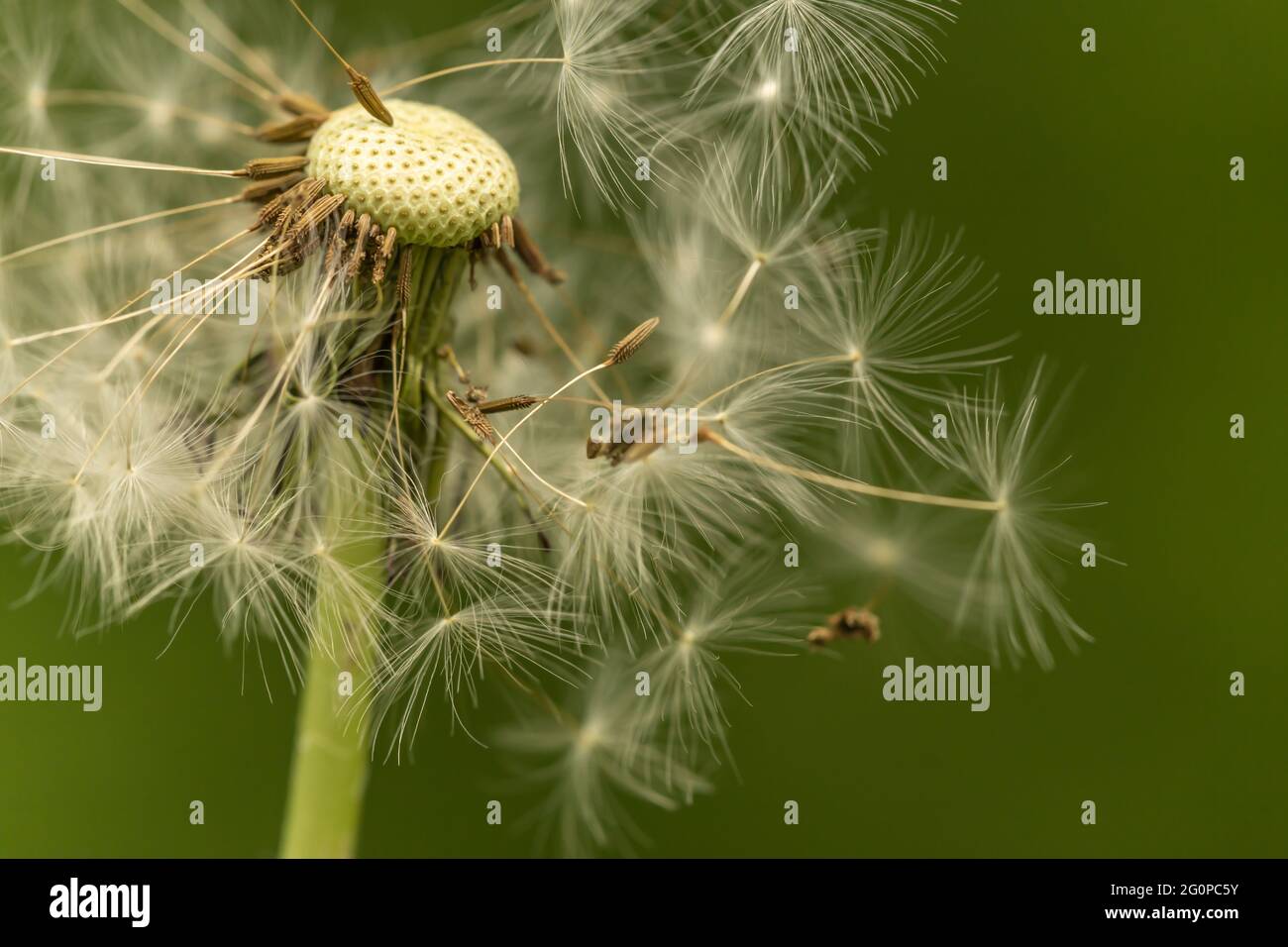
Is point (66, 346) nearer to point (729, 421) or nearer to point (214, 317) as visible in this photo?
point (214, 317)

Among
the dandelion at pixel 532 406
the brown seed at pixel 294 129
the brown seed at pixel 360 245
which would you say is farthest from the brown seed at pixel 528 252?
the brown seed at pixel 294 129

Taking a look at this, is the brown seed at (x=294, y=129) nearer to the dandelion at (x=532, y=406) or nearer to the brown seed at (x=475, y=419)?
the dandelion at (x=532, y=406)

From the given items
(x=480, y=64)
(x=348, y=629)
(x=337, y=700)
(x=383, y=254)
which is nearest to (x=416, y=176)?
(x=383, y=254)

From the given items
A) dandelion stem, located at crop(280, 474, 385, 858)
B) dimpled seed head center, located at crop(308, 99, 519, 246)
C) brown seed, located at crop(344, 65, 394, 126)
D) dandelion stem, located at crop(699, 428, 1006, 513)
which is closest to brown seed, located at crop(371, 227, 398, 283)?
dimpled seed head center, located at crop(308, 99, 519, 246)

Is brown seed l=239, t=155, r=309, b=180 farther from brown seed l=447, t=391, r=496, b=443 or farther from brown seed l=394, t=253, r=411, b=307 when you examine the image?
brown seed l=447, t=391, r=496, b=443

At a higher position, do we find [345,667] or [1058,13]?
[1058,13]

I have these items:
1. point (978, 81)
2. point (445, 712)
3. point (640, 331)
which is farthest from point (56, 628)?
point (978, 81)
